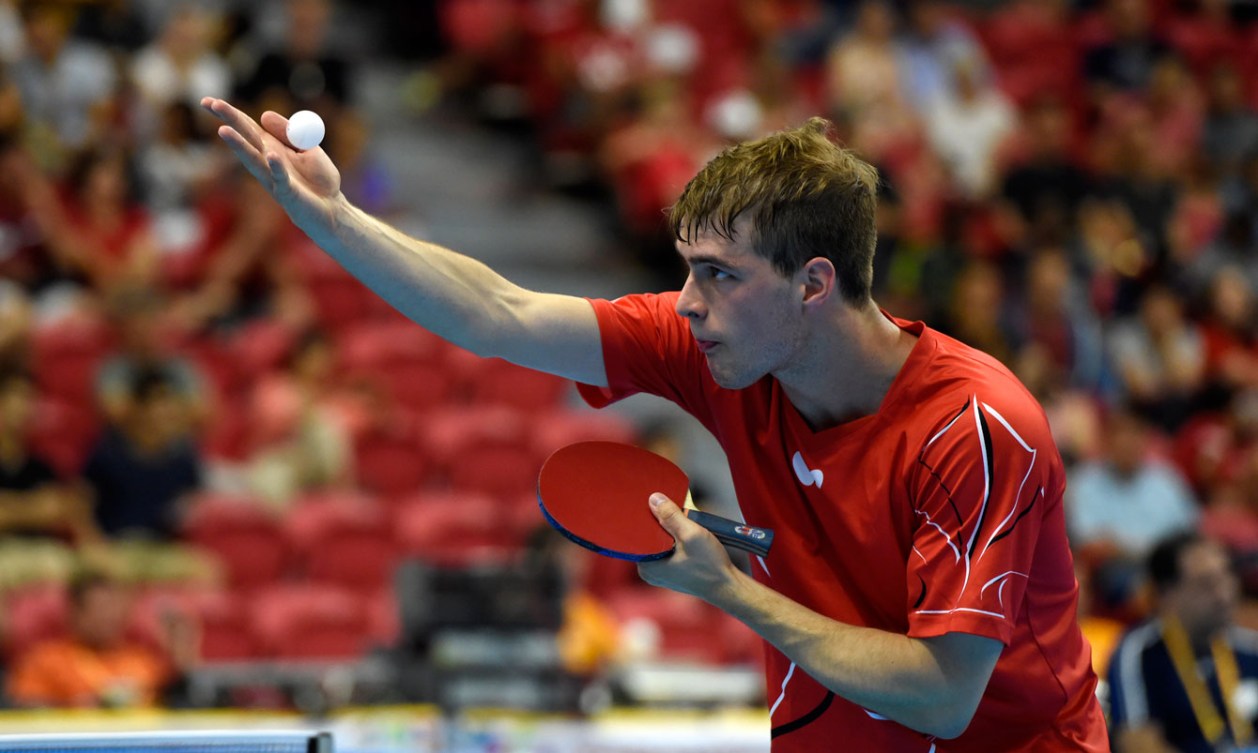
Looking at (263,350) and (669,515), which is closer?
(669,515)

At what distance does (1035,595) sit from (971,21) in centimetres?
1382

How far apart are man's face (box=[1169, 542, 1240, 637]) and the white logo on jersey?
3879 mm

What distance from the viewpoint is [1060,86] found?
1600cm

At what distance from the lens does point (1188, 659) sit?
257 inches

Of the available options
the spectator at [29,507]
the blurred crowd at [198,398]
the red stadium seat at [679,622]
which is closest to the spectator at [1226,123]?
the blurred crowd at [198,398]

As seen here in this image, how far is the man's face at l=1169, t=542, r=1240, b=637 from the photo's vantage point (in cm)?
652

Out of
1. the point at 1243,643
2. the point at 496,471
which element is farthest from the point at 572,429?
the point at 1243,643

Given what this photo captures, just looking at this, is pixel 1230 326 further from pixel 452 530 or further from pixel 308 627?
pixel 308 627

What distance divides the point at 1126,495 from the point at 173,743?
29.4 feet

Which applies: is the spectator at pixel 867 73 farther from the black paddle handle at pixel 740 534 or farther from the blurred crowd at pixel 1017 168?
the black paddle handle at pixel 740 534

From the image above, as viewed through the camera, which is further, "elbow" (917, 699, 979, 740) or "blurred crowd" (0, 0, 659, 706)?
"blurred crowd" (0, 0, 659, 706)

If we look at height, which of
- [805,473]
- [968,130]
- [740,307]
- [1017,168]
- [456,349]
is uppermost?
[968,130]

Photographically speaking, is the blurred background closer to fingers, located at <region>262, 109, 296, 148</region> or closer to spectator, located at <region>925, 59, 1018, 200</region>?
spectator, located at <region>925, 59, 1018, 200</region>

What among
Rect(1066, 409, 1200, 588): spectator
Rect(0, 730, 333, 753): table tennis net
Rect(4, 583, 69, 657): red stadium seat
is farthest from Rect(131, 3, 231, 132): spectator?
Rect(0, 730, 333, 753): table tennis net
